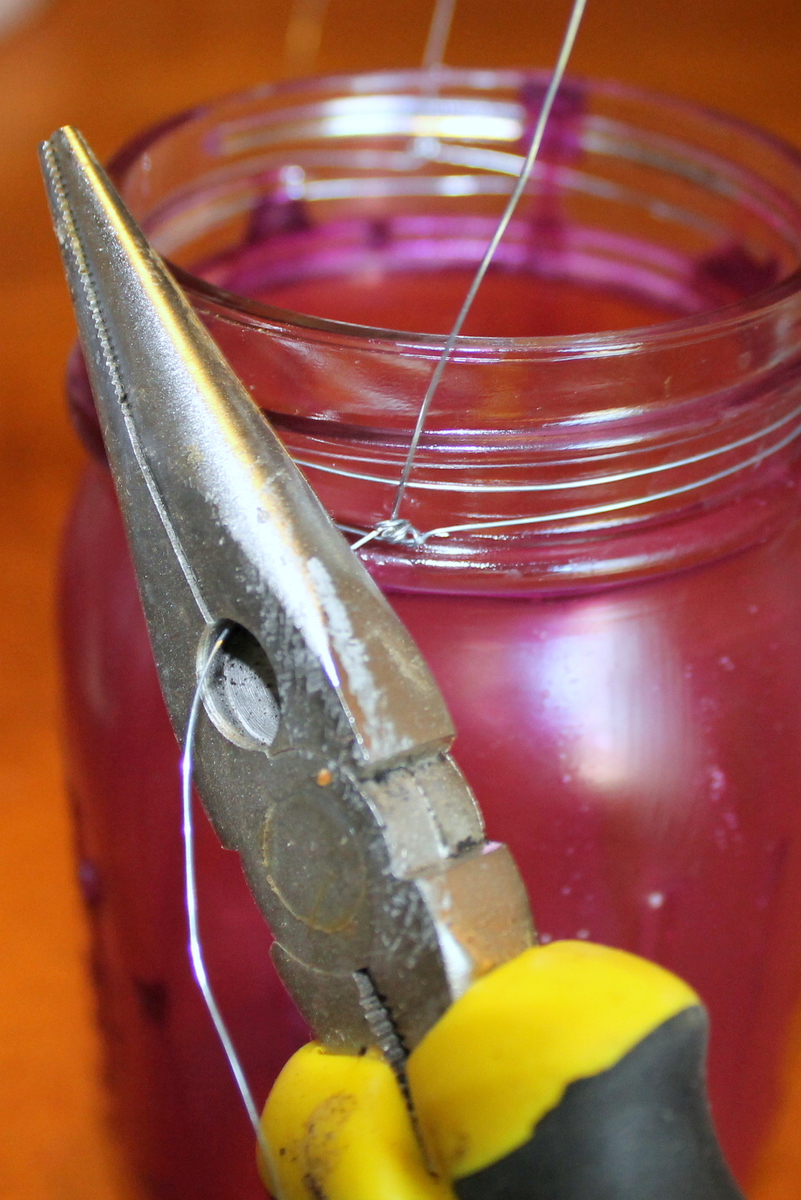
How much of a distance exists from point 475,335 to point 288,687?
143 millimetres

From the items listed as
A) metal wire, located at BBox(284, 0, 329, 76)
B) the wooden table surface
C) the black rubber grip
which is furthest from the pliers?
metal wire, located at BBox(284, 0, 329, 76)

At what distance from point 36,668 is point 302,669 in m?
0.28

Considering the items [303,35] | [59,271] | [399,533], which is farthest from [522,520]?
[303,35]

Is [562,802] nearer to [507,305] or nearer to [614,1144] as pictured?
[614,1144]

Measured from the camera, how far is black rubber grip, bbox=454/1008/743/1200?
185 millimetres

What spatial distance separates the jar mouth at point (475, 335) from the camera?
0.80ft

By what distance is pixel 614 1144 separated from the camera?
186 millimetres

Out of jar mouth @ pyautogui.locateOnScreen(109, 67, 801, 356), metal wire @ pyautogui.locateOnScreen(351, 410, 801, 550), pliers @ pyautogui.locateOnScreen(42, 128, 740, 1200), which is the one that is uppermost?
jar mouth @ pyautogui.locateOnScreen(109, 67, 801, 356)

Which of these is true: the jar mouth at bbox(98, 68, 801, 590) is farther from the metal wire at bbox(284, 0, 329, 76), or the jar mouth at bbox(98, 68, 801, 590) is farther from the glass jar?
the metal wire at bbox(284, 0, 329, 76)

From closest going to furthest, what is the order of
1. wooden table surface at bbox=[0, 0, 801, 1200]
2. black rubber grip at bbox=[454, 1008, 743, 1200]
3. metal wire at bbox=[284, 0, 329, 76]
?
1. black rubber grip at bbox=[454, 1008, 743, 1200]
2. wooden table surface at bbox=[0, 0, 801, 1200]
3. metal wire at bbox=[284, 0, 329, 76]

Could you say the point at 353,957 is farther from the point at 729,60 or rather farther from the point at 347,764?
the point at 729,60

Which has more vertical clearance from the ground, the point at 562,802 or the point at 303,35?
the point at 303,35

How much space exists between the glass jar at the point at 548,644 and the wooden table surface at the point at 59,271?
0.02 m

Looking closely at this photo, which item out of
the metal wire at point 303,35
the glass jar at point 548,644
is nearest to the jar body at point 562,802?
the glass jar at point 548,644
